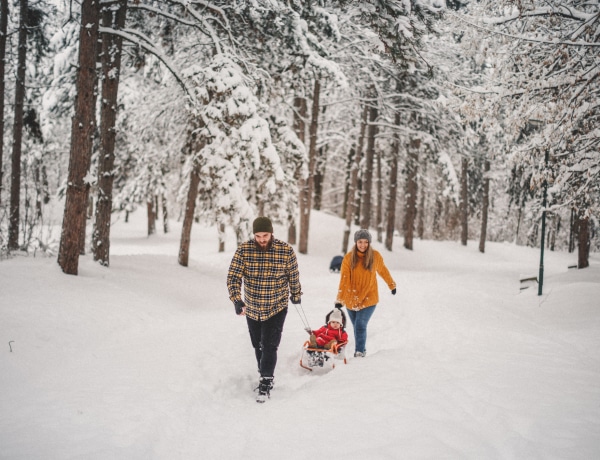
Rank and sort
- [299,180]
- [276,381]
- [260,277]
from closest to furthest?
1. [260,277]
2. [276,381]
3. [299,180]

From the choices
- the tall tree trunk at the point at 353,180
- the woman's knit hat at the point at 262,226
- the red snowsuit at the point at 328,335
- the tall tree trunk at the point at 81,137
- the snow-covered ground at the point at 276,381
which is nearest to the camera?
the snow-covered ground at the point at 276,381

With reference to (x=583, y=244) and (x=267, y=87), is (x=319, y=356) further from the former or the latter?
(x=583, y=244)

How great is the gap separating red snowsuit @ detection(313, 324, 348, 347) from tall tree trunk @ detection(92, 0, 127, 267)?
23.1ft

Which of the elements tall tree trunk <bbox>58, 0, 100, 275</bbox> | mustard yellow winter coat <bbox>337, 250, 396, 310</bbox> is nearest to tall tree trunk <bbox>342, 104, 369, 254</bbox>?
tall tree trunk <bbox>58, 0, 100, 275</bbox>

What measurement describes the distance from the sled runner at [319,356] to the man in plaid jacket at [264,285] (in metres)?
0.98

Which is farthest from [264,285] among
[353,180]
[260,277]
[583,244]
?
[353,180]

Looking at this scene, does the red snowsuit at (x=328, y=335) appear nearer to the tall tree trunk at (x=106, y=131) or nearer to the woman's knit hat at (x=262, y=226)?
the woman's knit hat at (x=262, y=226)

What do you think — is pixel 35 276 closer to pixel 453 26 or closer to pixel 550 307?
pixel 453 26

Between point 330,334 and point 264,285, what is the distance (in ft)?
5.50

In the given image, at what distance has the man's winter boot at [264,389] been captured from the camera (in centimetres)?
451

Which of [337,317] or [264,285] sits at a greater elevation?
[264,285]

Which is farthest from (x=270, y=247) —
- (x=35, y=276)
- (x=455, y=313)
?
(x=455, y=313)

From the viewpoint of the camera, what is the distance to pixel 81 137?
7988 millimetres

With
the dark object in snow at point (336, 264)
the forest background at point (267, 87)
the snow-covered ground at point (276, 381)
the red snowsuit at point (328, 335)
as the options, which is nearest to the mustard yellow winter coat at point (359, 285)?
the red snowsuit at point (328, 335)
